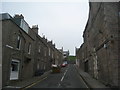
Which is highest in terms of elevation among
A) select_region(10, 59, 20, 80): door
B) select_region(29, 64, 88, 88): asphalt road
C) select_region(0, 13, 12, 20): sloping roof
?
select_region(0, 13, 12, 20): sloping roof

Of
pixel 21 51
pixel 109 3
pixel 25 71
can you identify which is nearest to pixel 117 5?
pixel 109 3

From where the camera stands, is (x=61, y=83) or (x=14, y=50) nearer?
(x=14, y=50)

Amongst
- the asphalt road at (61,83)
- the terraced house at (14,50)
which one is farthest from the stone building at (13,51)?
the asphalt road at (61,83)

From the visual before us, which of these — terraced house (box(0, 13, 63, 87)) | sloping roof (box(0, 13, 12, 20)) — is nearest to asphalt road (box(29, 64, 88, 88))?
terraced house (box(0, 13, 63, 87))

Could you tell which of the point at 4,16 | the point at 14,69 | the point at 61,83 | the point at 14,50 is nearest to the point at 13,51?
the point at 14,50

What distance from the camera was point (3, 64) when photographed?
1500 cm

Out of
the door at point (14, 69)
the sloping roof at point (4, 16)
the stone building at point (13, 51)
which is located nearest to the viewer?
the stone building at point (13, 51)

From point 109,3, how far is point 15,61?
1166 cm

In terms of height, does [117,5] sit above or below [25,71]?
above

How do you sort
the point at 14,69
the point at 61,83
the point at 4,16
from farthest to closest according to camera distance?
the point at 14,69 → the point at 61,83 → the point at 4,16

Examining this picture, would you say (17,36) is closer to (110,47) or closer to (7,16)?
(7,16)

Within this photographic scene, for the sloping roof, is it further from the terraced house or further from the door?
the door

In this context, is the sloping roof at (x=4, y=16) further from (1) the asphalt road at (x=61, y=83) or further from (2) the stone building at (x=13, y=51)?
(1) the asphalt road at (x=61, y=83)

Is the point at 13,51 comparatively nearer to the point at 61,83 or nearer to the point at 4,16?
the point at 4,16
